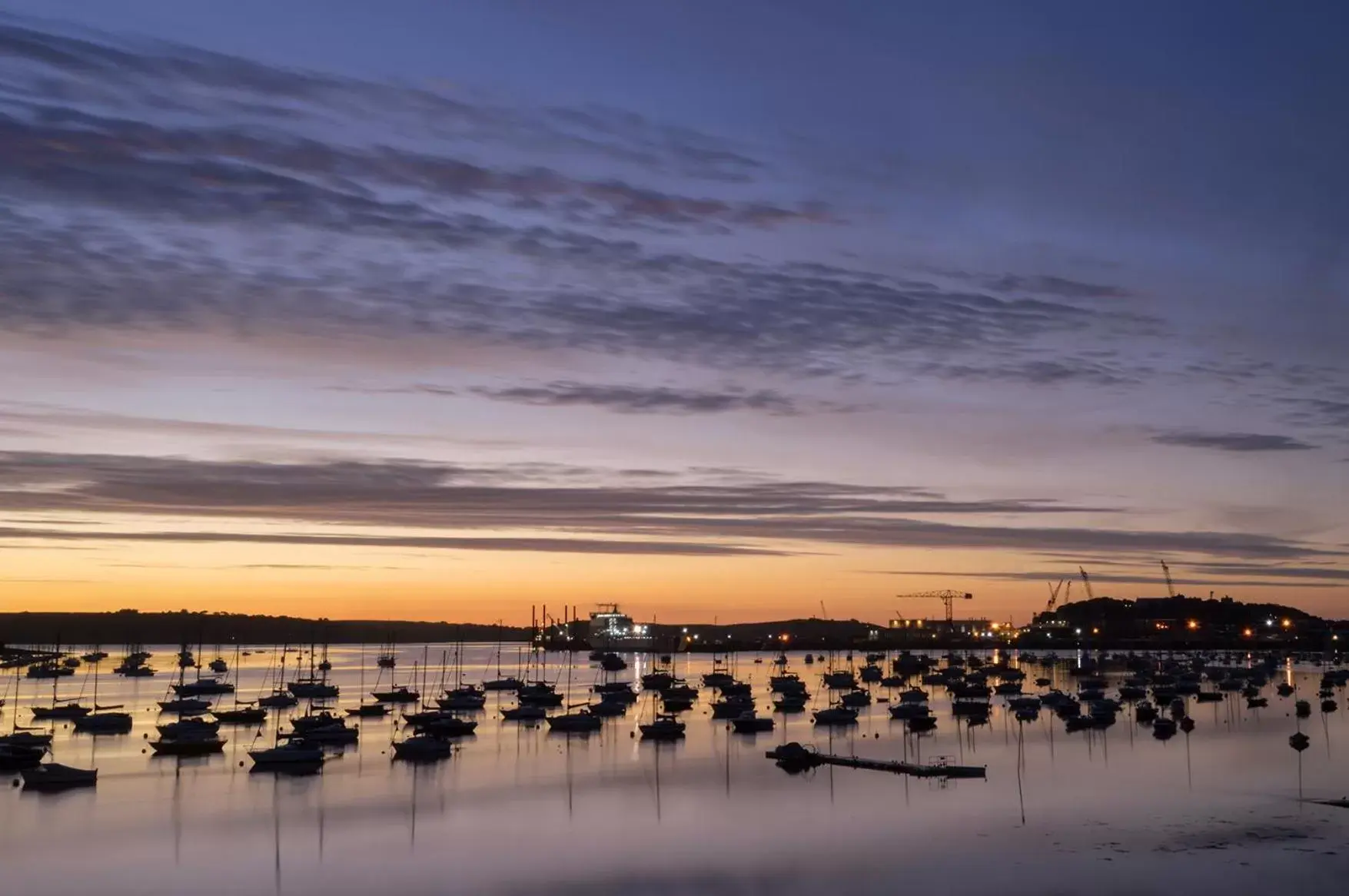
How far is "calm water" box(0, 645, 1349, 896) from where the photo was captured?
46.1 metres

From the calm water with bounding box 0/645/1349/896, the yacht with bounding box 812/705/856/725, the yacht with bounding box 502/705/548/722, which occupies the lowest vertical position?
the calm water with bounding box 0/645/1349/896

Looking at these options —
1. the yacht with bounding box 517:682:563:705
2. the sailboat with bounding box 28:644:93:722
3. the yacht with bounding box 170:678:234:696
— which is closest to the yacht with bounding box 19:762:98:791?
the sailboat with bounding box 28:644:93:722

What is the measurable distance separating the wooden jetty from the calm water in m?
1.00

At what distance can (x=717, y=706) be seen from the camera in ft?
360

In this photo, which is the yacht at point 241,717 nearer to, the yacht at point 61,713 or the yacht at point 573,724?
the yacht at point 61,713

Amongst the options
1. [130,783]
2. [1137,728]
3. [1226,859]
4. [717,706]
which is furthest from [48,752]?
[1137,728]

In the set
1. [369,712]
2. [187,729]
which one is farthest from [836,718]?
[187,729]

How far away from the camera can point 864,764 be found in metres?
70.1

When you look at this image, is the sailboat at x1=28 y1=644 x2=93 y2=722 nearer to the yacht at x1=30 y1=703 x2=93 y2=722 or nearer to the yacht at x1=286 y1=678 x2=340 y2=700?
the yacht at x1=30 y1=703 x2=93 y2=722

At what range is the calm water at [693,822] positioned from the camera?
1813 inches

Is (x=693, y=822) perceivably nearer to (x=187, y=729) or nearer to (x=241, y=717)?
(x=187, y=729)

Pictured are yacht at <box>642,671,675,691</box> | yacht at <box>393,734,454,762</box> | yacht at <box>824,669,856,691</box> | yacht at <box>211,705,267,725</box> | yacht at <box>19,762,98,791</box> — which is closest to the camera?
yacht at <box>19,762,98,791</box>

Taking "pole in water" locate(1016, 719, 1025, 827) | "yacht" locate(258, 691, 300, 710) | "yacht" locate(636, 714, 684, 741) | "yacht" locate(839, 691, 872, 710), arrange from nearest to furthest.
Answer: "pole in water" locate(1016, 719, 1025, 827)
"yacht" locate(636, 714, 684, 741)
"yacht" locate(839, 691, 872, 710)
"yacht" locate(258, 691, 300, 710)

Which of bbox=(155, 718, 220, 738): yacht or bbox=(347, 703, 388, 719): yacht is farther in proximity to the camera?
bbox=(347, 703, 388, 719): yacht
